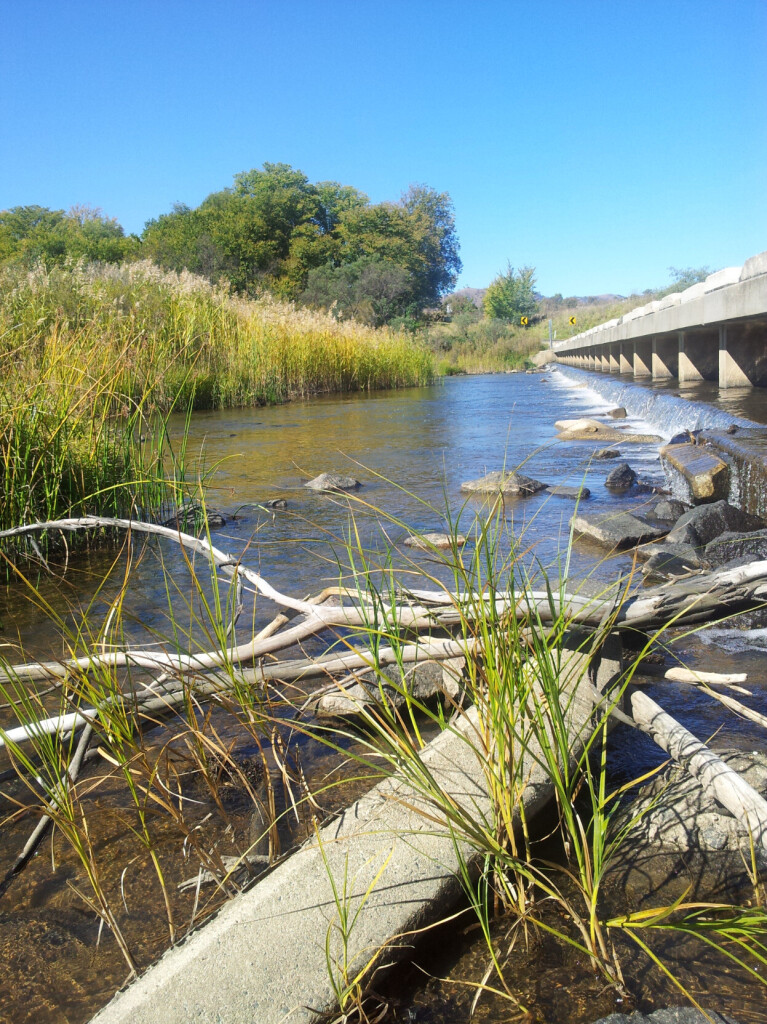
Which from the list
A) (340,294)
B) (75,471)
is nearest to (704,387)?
(75,471)

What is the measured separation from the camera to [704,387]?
9.09 m

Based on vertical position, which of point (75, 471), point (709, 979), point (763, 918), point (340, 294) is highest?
point (340, 294)

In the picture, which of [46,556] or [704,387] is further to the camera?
[704,387]

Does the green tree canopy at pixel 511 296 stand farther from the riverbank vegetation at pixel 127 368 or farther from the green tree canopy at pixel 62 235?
the riverbank vegetation at pixel 127 368

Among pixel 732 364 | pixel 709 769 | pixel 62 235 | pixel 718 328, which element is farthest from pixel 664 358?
pixel 62 235

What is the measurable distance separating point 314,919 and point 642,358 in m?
15.3

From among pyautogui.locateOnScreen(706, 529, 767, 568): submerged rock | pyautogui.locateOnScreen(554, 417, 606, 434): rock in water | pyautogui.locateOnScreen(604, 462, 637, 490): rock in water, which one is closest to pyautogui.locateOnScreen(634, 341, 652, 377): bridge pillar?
pyautogui.locateOnScreen(554, 417, 606, 434): rock in water

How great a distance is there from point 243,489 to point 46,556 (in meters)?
2.20

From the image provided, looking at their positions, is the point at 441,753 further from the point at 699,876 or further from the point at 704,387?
the point at 704,387

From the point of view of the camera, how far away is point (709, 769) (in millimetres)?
1327

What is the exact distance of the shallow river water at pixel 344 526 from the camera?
1116mm

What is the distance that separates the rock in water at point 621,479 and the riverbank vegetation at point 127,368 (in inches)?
108

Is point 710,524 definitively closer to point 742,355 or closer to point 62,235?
point 742,355

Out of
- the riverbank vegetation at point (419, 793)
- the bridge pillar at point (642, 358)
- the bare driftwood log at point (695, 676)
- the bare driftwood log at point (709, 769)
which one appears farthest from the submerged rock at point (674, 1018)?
the bridge pillar at point (642, 358)
